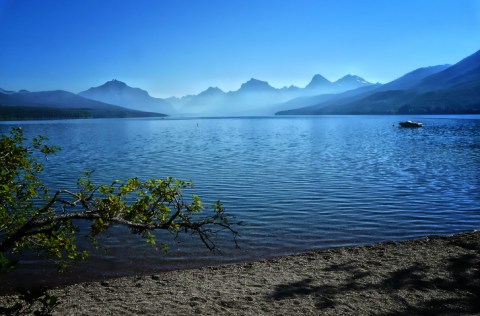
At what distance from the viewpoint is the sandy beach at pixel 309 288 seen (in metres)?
12.2

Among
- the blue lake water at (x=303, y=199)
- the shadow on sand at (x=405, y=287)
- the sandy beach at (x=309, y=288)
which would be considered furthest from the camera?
the blue lake water at (x=303, y=199)

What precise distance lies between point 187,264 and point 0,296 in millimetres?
7520

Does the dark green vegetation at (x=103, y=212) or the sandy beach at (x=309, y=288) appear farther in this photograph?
the sandy beach at (x=309, y=288)

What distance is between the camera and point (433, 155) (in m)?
61.2

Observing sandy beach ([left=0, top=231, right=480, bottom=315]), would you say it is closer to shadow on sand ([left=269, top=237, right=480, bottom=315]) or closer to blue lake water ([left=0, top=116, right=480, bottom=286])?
shadow on sand ([left=269, top=237, right=480, bottom=315])

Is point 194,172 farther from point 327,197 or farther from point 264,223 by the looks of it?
point 264,223

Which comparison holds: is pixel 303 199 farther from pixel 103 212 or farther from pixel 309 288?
pixel 103 212

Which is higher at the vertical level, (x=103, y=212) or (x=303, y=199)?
(x=103, y=212)

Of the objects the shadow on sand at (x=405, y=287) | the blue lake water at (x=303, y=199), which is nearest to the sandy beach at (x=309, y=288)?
the shadow on sand at (x=405, y=287)

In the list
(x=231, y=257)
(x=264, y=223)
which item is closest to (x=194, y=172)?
(x=264, y=223)

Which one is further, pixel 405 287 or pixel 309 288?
pixel 309 288

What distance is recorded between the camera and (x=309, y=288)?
45.1ft

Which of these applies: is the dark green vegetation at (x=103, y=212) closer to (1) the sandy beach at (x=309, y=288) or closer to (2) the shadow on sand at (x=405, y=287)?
(1) the sandy beach at (x=309, y=288)

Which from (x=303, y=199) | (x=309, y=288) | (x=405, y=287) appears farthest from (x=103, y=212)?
(x=303, y=199)
